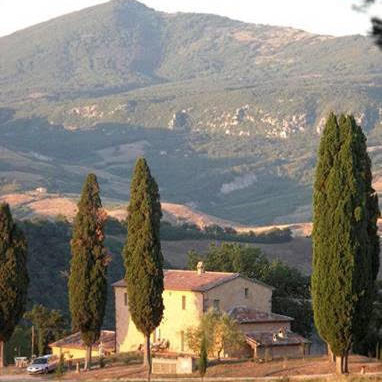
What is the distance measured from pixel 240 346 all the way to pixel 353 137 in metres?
13.4

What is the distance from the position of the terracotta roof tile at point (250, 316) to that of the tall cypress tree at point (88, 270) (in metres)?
7.37

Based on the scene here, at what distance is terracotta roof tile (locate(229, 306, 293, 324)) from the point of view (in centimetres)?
6494

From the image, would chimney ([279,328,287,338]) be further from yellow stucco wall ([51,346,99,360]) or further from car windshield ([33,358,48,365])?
car windshield ([33,358,48,365])

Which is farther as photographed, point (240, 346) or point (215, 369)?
point (240, 346)

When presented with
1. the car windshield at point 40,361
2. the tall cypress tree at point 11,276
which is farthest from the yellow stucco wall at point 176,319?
the tall cypress tree at point 11,276

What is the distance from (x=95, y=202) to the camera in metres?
61.2

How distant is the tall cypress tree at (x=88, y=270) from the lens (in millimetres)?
60125

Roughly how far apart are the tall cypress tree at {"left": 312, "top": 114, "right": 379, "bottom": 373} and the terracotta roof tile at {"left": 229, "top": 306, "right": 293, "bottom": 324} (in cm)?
1309

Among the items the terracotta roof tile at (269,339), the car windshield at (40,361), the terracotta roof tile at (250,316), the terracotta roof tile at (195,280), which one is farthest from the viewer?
the terracotta roof tile at (195,280)

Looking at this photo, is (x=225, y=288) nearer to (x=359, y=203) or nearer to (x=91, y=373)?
(x=91, y=373)

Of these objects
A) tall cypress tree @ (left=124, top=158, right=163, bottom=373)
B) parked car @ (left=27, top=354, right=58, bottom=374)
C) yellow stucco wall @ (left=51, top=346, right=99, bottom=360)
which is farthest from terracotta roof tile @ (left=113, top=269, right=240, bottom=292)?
tall cypress tree @ (left=124, top=158, right=163, bottom=373)

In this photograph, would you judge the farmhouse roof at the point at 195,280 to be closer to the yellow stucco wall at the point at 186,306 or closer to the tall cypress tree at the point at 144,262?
the yellow stucco wall at the point at 186,306

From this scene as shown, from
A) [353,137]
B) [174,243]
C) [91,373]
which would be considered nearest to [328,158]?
[353,137]

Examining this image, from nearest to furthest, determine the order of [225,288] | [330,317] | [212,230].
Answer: [330,317] < [225,288] < [212,230]
